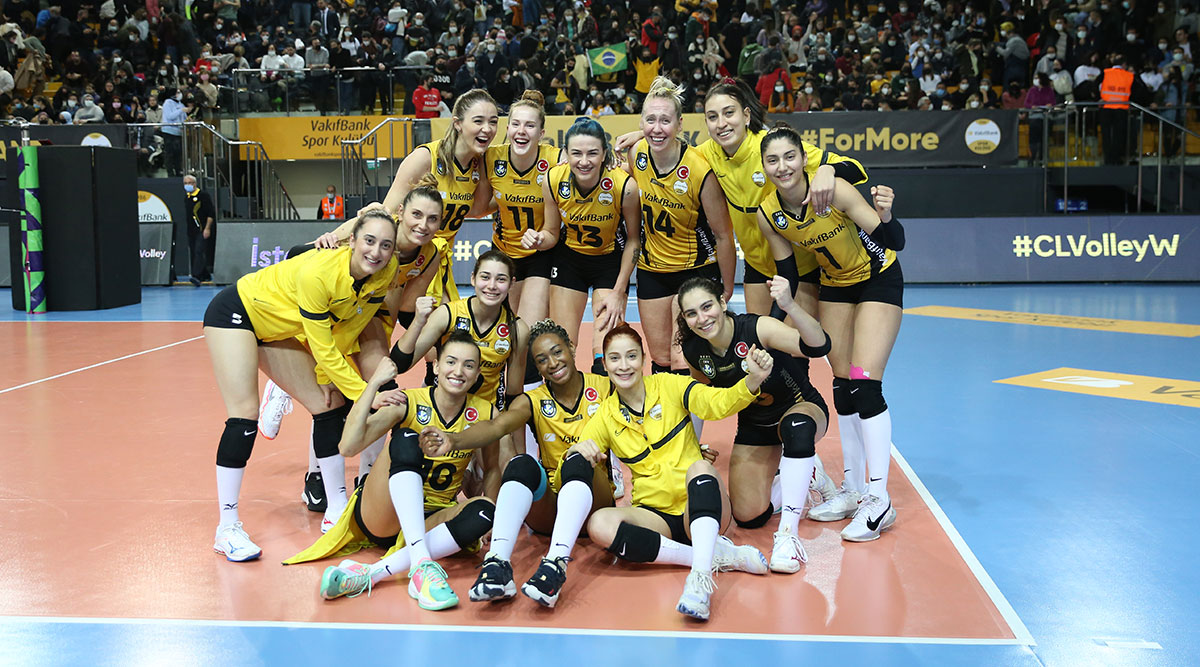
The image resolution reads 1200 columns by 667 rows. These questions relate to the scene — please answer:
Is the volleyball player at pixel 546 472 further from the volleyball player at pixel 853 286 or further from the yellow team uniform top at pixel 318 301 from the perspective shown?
the volleyball player at pixel 853 286

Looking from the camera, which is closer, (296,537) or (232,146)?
(296,537)

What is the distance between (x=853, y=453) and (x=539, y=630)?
7.56 ft

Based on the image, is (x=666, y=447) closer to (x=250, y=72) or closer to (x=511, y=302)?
(x=511, y=302)

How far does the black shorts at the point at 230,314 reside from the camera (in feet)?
15.2

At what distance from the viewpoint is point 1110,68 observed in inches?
674

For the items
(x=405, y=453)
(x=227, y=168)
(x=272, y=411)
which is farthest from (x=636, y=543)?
(x=227, y=168)

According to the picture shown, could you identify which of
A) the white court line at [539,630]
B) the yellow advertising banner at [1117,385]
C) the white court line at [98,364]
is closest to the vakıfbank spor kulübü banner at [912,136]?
the yellow advertising banner at [1117,385]

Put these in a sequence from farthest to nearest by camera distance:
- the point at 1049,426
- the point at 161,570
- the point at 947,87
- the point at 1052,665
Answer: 1. the point at 947,87
2. the point at 1049,426
3. the point at 161,570
4. the point at 1052,665

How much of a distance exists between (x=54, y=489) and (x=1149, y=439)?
6508 millimetres

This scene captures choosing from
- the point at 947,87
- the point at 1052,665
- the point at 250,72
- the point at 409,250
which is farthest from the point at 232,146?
the point at 1052,665

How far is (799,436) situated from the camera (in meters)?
4.57

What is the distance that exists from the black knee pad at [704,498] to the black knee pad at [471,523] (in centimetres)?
83

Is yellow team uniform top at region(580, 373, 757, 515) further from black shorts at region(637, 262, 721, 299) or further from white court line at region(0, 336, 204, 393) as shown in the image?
white court line at region(0, 336, 204, 393)

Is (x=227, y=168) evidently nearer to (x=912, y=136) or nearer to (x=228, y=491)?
(x=912, y=136)
